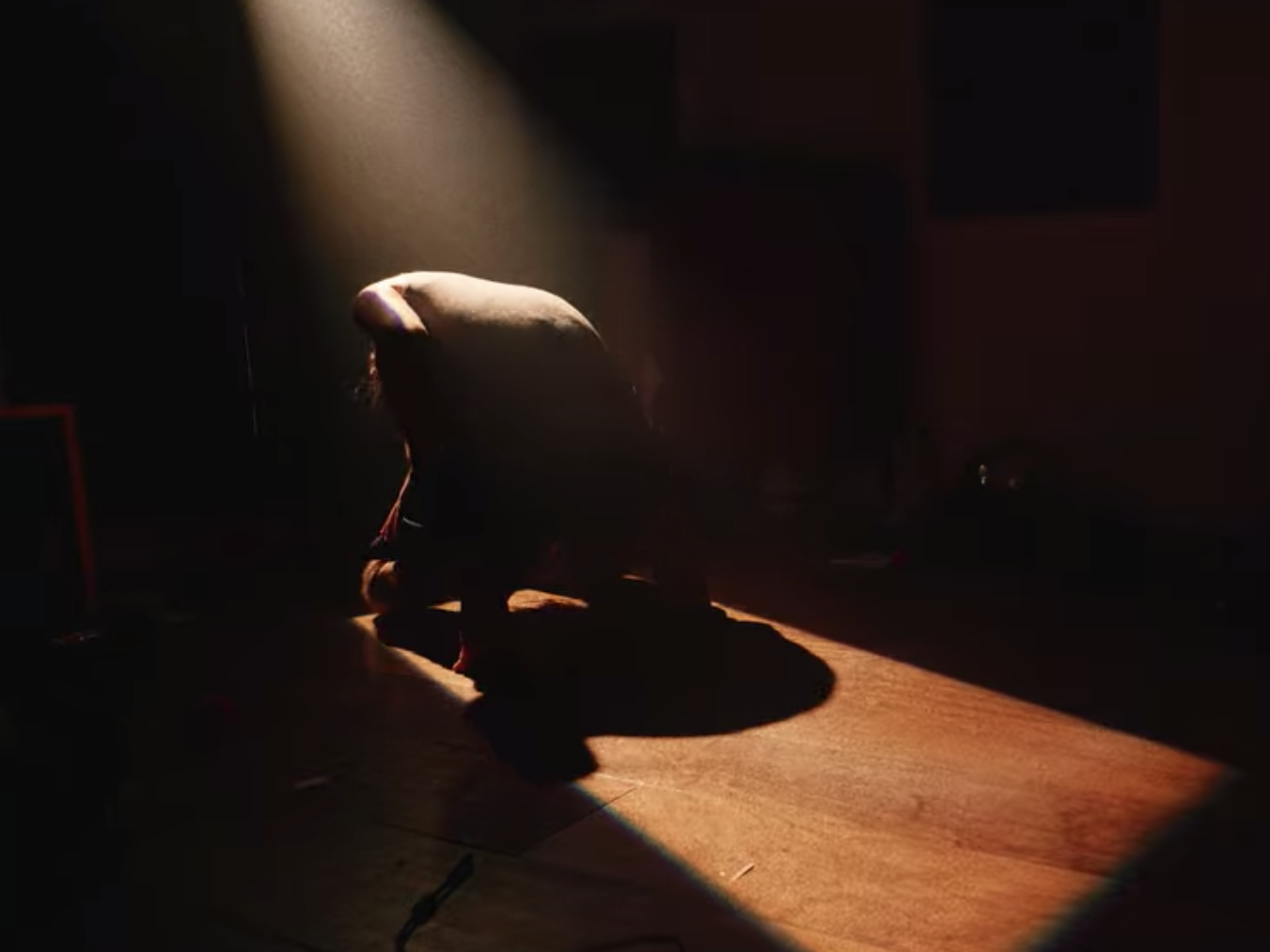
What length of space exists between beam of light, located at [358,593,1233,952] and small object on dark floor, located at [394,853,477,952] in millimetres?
120

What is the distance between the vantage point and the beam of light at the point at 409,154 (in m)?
4.63

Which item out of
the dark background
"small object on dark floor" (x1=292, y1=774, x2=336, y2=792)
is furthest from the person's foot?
the dark background

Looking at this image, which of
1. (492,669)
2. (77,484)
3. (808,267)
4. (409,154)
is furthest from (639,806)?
(409,154)

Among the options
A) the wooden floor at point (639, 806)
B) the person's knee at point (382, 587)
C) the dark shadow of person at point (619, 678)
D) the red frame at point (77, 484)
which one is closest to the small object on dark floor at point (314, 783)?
the wooden floor at point (639, 806)

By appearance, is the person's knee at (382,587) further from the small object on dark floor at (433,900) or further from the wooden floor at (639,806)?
the small object on dark floor at (433,900)

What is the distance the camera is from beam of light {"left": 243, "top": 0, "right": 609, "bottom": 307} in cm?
463

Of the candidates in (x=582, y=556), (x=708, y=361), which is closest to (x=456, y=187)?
(x=708, y=361)

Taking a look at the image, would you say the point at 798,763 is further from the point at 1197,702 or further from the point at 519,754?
the point at 1197,702

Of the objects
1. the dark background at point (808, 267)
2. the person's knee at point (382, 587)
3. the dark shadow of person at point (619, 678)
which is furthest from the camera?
the dark background at point (808, 267)

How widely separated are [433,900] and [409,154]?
3914 mm

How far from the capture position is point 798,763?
2.29 meters

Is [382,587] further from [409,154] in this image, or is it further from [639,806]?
[409,154]

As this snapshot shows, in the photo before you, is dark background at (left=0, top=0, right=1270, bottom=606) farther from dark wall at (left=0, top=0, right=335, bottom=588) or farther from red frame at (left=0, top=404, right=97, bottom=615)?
red frame at (left=0, top=404, right=97, bottom=615)

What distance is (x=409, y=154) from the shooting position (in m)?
5.05
